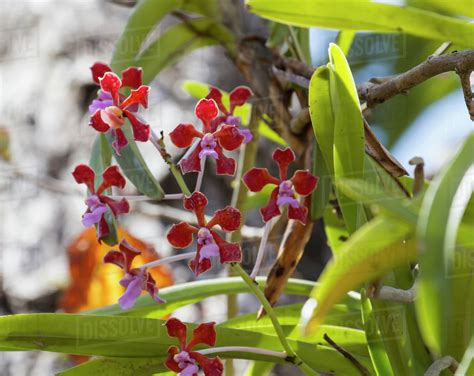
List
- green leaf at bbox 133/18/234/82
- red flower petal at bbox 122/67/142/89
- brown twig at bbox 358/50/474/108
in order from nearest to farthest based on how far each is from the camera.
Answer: brown twig at bbox 358/50/474/108 < red flower petal at bbox 122/67/142/89 < green leaf at bbox 133/18/234/82

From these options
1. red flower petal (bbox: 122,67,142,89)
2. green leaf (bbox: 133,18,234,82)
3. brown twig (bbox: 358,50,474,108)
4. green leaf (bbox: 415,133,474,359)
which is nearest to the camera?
green leaf (bbox: 415,133,474,359)

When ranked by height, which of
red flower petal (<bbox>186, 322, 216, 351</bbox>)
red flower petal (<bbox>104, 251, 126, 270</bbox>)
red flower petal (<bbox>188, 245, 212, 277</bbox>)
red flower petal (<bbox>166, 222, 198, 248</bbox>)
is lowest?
red flower petal (<bbox>186, 322, 216, 351</bbox>)

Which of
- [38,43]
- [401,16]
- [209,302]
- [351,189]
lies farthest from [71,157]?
[351,189]

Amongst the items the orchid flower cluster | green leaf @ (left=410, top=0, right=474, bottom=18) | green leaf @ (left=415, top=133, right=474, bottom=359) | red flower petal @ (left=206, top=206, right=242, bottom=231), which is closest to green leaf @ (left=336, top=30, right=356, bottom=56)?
green leaf @ (left=410, top=0, right=474, bottom=18)

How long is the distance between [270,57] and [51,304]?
1005mm

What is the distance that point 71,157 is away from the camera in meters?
2.01

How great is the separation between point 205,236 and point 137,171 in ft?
0.39

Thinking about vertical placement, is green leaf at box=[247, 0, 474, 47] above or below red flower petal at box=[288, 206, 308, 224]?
above

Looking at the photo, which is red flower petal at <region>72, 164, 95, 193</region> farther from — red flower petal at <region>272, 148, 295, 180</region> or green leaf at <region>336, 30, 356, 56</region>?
green leaf at <region>336, 30, 356, 56</region>

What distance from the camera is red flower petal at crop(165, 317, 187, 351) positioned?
71cm

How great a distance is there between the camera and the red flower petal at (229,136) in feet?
2.37

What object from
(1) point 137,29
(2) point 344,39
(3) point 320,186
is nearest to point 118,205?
(3) point 320,186

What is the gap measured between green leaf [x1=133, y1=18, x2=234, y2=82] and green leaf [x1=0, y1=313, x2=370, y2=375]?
1.23 feet

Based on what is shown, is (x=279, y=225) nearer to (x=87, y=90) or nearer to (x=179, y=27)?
(x=179, y=27)
